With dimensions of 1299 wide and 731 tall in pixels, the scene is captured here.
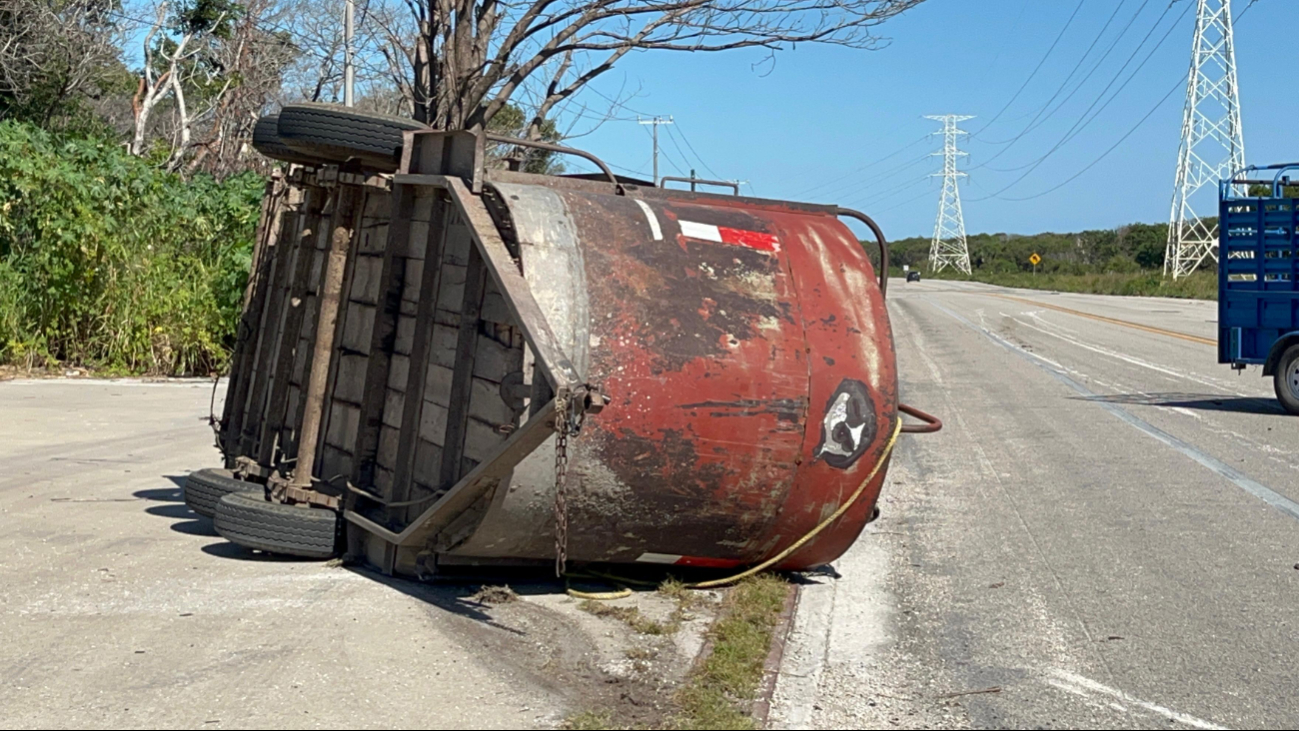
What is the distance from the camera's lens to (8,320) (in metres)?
16.4

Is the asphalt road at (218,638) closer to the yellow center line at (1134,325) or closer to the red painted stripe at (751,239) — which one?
A: the red painted stripe at (751,239)

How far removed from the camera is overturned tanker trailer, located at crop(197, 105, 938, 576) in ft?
18.9

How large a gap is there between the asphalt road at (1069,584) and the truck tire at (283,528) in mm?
2456

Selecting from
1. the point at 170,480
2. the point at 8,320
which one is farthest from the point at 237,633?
the point at 8,320

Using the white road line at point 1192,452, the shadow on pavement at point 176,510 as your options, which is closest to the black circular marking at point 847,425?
the shadow on pavement at point 176,510

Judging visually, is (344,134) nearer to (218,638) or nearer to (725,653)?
(218,638)

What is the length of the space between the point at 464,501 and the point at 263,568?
1.57 meters

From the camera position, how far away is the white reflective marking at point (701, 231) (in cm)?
629

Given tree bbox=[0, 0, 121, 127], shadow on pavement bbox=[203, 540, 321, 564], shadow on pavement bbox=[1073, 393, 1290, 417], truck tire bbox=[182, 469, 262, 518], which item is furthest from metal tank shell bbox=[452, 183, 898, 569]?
tree bbox=[0, 0, 121, 127]

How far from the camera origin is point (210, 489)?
7.56 m

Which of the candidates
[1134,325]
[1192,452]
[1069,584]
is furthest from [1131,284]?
[1069,584]

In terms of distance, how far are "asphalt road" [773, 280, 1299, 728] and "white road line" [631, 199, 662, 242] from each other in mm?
1889

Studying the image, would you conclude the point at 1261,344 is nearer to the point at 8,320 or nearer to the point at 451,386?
the point at 451,386

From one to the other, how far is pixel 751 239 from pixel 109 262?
1301 centimetres
